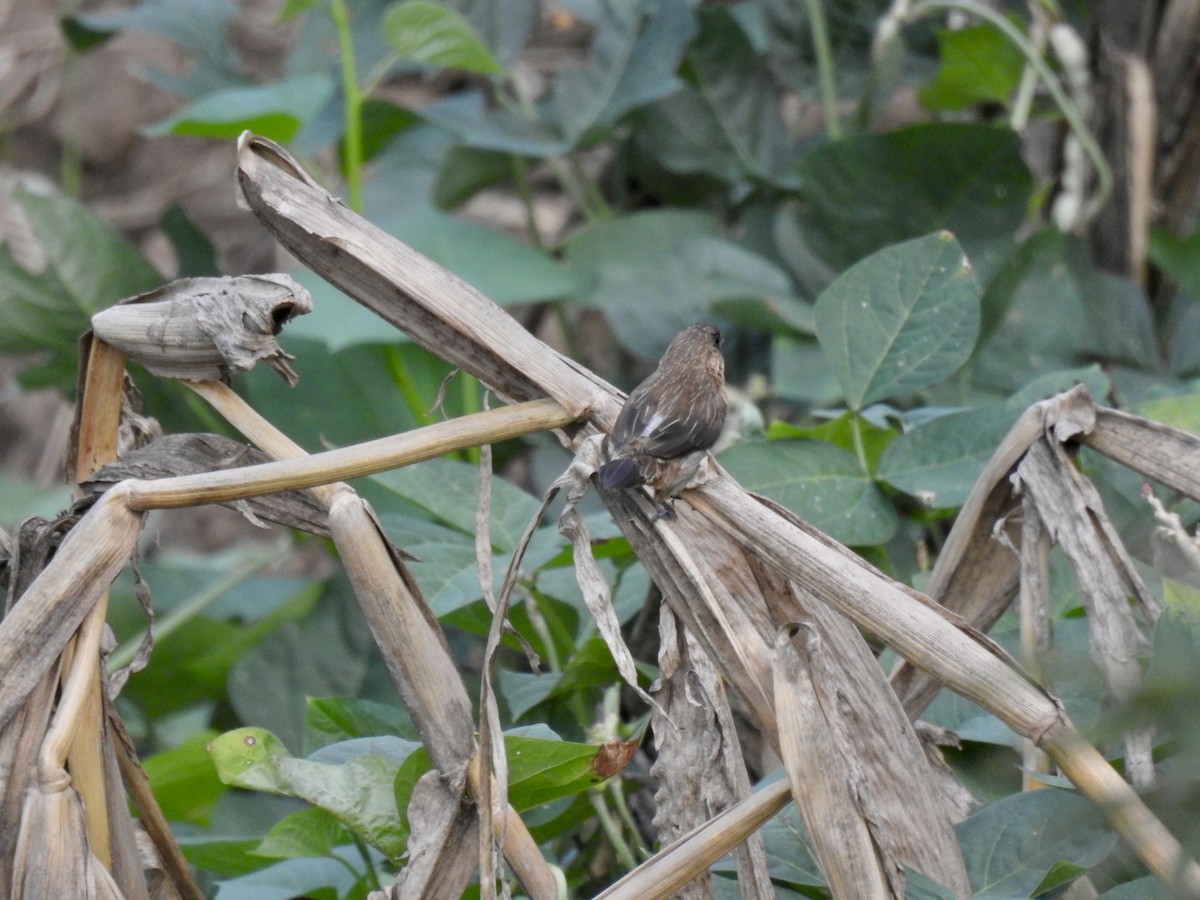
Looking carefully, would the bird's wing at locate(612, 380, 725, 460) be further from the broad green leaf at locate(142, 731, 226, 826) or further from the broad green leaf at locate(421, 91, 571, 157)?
the broad green leaf at locate(421, 91, 571, 157)

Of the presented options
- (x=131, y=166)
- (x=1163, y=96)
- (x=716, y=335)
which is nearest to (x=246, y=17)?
(x=131, y=166)

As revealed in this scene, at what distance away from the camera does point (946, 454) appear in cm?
105

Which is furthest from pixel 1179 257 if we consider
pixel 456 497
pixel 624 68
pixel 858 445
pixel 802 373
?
pixel 456 497

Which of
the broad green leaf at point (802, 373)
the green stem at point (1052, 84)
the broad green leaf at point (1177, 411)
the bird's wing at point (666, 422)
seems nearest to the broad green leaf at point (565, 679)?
the bird's wing at point (666, 422)

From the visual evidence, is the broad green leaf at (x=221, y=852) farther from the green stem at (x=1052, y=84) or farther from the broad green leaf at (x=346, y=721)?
the green stem at (x=1052, y=84)

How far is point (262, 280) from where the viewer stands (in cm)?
72

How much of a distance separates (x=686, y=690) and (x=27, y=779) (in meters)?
0.38

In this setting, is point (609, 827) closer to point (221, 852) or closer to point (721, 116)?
point (221, 852)

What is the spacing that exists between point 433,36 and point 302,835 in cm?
116

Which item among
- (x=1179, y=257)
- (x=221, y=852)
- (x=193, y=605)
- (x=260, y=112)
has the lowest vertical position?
(x=193, y=605)

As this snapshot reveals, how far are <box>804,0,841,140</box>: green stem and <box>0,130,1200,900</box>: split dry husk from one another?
4.24 feet

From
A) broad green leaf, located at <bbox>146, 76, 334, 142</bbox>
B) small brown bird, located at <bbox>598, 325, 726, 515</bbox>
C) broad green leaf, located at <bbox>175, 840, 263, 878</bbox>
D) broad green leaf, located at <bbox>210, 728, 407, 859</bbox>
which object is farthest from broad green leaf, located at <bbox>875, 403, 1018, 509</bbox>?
broad green leaf, located at <bbox>146, 76, 334, 142</bbox>

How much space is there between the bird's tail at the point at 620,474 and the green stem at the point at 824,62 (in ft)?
4.56

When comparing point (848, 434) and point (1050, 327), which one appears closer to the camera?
point (848, 434)
